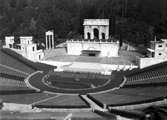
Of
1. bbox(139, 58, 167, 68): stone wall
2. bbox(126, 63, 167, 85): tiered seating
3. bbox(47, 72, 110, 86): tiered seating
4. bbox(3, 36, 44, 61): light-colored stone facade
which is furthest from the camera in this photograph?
bbox(3, 36, 44, 61): light-colored stone facade

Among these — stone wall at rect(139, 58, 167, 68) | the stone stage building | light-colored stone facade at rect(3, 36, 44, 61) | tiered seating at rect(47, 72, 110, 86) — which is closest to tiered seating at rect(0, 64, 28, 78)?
tiered seating at rect(47, 72, 110, 86)

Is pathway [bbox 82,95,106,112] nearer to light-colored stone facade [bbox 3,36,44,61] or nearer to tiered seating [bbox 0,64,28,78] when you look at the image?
tiered seating [bbox 0,64,28,78]

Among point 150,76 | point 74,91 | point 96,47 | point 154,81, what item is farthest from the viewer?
point 96,47

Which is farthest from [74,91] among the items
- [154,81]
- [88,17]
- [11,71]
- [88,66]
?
[88,17]

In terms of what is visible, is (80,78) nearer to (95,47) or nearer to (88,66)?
(88,66)

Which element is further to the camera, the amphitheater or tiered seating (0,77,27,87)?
tiered seating (0,77,27,87)

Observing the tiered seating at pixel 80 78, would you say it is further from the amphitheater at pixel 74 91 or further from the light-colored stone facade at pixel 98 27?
the light-colored stone facade at pixel 98 27
